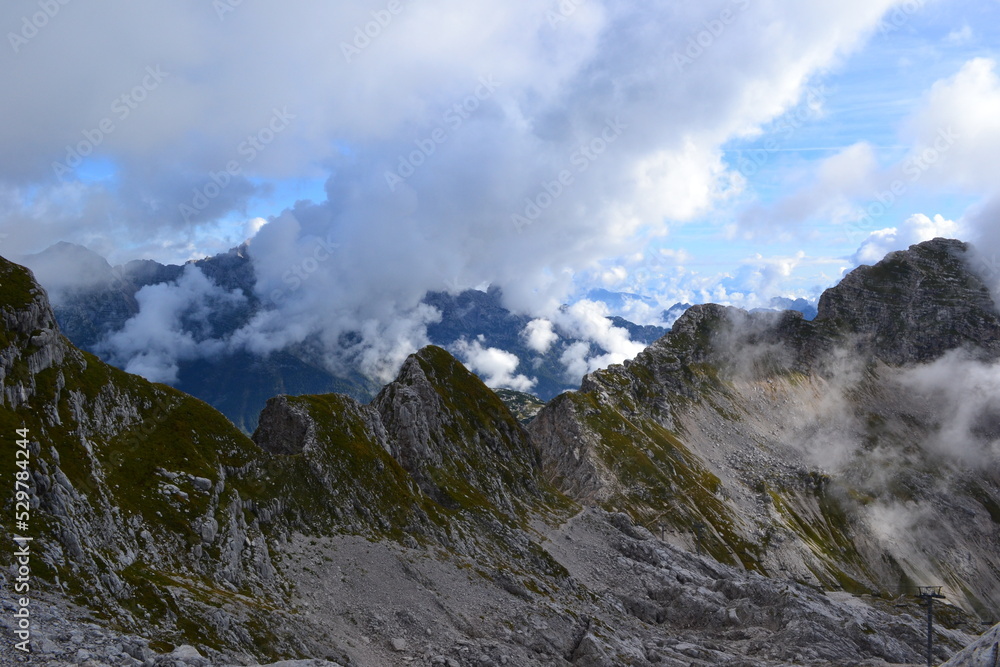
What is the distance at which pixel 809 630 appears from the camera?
97938 millimetres

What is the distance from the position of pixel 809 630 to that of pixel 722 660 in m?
18.3

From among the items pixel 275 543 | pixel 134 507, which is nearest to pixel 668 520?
pixel 275 543

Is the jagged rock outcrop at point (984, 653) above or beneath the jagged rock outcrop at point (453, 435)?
beneath

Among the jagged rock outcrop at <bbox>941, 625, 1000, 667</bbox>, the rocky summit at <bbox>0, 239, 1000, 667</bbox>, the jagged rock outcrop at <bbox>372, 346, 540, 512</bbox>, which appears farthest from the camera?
the jagged rock outcrop at <bbox>372, 346, 540, 512</bbox>

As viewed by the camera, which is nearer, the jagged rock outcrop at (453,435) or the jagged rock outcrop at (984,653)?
the jagged rock outcrop at (984,653)

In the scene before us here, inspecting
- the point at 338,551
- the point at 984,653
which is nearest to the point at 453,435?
the point at 338,551

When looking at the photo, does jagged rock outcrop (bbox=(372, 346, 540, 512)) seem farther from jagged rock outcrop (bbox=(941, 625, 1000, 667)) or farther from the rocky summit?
jagged rock outcrop (bbox=(941, 625, 1000, 667))

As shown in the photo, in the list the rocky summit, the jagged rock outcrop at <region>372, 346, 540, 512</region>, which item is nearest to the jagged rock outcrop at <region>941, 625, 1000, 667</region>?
the rocky summit

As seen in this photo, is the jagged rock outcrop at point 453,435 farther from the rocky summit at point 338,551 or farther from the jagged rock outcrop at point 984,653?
the jagged rock outcrop at point 984,653

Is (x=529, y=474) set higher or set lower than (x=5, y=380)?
higher

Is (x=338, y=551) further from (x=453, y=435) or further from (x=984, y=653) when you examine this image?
(x=984, y=653)

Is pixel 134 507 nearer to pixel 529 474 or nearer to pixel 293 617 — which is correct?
pixel 293 617

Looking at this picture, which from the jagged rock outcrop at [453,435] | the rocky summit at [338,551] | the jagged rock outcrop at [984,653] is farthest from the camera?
the jagged rock outcrop at [453,435]

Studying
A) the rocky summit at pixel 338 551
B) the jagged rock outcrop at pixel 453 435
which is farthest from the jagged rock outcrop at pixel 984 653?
the jagged rock outcrop at pixel 453 435
